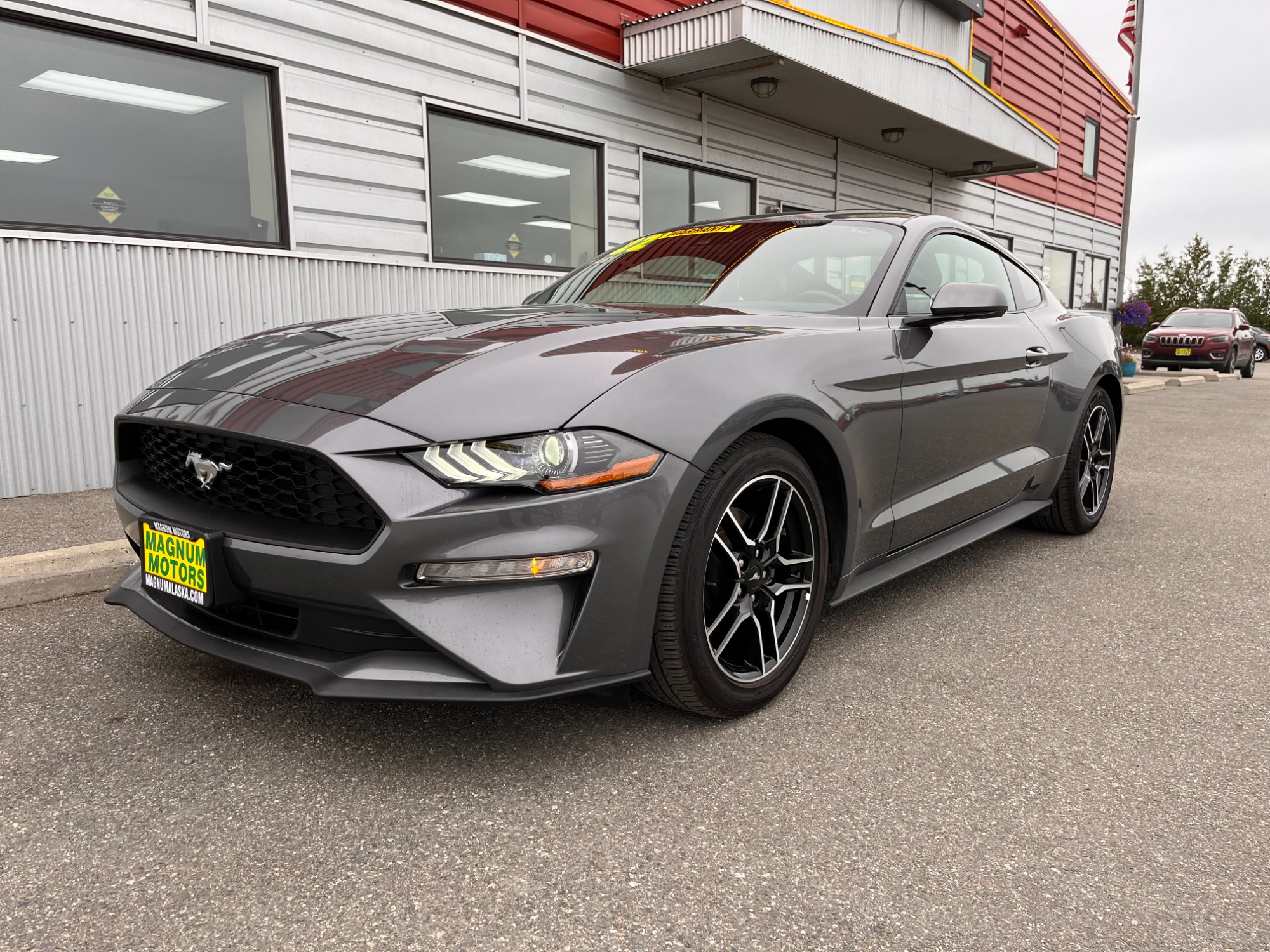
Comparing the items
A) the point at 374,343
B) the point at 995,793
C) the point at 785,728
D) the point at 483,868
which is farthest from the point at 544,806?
the point at 374,343

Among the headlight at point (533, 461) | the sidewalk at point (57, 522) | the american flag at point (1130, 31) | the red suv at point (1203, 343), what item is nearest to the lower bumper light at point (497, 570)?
the headlight at point (533, 461)

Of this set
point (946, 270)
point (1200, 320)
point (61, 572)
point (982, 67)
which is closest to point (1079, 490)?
point (946, 270)

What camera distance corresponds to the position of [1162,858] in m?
1.80

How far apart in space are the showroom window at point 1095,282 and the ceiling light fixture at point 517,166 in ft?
45.4

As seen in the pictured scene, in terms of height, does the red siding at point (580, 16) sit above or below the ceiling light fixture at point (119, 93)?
above

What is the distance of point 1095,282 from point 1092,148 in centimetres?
273

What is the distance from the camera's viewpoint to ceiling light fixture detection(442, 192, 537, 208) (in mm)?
6973

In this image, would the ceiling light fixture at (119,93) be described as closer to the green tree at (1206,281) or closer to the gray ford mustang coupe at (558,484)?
the gray ford mustang coupe at (558,484)

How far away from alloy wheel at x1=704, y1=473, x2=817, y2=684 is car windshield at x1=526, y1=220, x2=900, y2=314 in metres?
0.78

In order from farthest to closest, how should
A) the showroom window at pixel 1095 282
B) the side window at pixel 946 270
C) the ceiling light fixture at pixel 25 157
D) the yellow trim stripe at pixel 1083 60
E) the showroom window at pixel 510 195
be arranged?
the showroom window at pixel 1095 282 < the yellow trim stripe at pixel 1083 60 < the showroom window at pixel 510 195 < the ceiling light fixture at pixel 25 157 < the side window at pixel 946 270

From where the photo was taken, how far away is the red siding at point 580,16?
700 centimetres

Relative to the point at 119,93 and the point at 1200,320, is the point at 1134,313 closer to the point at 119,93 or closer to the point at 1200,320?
the point at 1200,320

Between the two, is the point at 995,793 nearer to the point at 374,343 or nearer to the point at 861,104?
the point at 374,343

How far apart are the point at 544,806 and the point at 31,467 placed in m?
4.35
